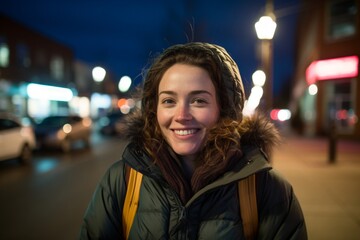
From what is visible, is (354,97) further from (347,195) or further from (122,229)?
(122,229)

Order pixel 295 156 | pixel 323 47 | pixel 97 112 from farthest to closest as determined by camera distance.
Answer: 1. pixel 97 112
2. pixel 323 47
3. pixel 295 156

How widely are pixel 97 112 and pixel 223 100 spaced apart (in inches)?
2053

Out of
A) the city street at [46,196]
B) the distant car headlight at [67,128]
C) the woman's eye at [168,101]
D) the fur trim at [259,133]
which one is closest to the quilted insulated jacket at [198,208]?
the fur trim at [259,133]

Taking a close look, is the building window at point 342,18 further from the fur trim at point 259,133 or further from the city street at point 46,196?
the fur trim at point 259,133

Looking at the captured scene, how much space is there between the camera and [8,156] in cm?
1115

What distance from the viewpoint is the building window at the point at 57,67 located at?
116ft

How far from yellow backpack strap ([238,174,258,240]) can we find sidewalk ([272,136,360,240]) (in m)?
0.69

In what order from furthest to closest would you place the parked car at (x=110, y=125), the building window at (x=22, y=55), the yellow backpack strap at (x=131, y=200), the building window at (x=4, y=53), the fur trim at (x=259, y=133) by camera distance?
the building window at (x=22, y=55)
the building window at (x=4, y=53)
the parked car at (x=110, y=125)
the fur trim at (x=259, y=133)
the yellow backpack strap at (x=131, y=200)

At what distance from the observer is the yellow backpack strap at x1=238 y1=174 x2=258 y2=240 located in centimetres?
182

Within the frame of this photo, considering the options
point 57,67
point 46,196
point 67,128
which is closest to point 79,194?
point 46,196

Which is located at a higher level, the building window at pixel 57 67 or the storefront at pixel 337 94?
the building window at pixel 57 67

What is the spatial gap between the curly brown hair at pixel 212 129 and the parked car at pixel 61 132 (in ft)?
45.5

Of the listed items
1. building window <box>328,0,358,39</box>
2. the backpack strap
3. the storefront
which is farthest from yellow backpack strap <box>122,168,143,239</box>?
building window <box>328,0,358,39</box>

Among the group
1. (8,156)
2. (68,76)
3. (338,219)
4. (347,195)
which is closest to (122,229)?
(338,219)
